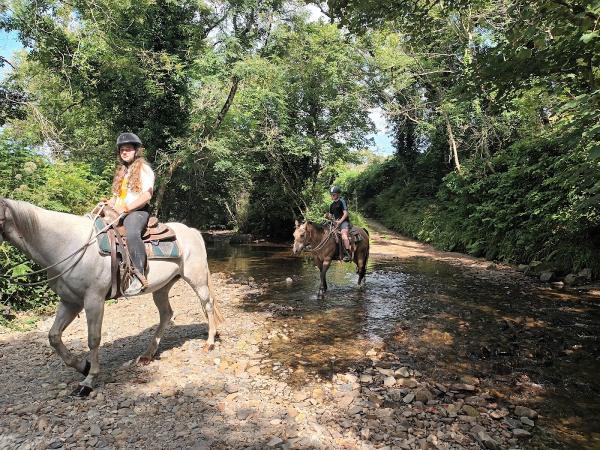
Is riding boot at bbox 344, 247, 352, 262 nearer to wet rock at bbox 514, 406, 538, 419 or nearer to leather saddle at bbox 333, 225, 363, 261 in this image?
leather saddle at bbox 333, 225, 363, 261

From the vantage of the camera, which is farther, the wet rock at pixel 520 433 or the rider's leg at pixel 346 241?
the rider's leg at pixel 346 241

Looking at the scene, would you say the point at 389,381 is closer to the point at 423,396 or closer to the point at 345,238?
the point at 423,396

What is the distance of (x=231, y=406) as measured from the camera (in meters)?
4.60

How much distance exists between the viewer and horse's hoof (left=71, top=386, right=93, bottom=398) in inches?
187

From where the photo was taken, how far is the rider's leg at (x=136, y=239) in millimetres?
5234

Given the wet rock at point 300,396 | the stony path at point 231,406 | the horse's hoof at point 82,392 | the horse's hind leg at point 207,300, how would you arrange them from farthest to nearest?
1. the horse's hind leg at point 207,300
2. the wet rock at point 300,396
3. the horse's hoof at point 82,392
4. the stony path at point 231,406

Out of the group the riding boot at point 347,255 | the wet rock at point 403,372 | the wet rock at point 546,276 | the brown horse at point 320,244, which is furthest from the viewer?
the wet rock at point 546,276

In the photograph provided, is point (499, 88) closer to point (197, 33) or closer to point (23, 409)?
point (23, 409)

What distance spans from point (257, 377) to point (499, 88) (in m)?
6.42

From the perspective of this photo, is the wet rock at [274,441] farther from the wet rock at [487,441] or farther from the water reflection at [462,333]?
the wet rock at [487,441]

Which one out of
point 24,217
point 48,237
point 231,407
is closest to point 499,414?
point 231,407

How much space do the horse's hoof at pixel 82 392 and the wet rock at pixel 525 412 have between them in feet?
16.9

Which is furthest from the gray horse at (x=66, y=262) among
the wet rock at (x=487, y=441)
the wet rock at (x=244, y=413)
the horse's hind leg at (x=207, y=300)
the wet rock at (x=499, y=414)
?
the wet rock at (x=499, y=414)

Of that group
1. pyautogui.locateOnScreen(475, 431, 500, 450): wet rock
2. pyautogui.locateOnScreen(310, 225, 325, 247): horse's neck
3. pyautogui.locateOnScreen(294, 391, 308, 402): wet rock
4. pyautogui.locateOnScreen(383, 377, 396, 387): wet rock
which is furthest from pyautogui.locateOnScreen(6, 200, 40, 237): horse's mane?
pyautogui.locateOnScreen(310, 225, 325, 247): horse's neck
